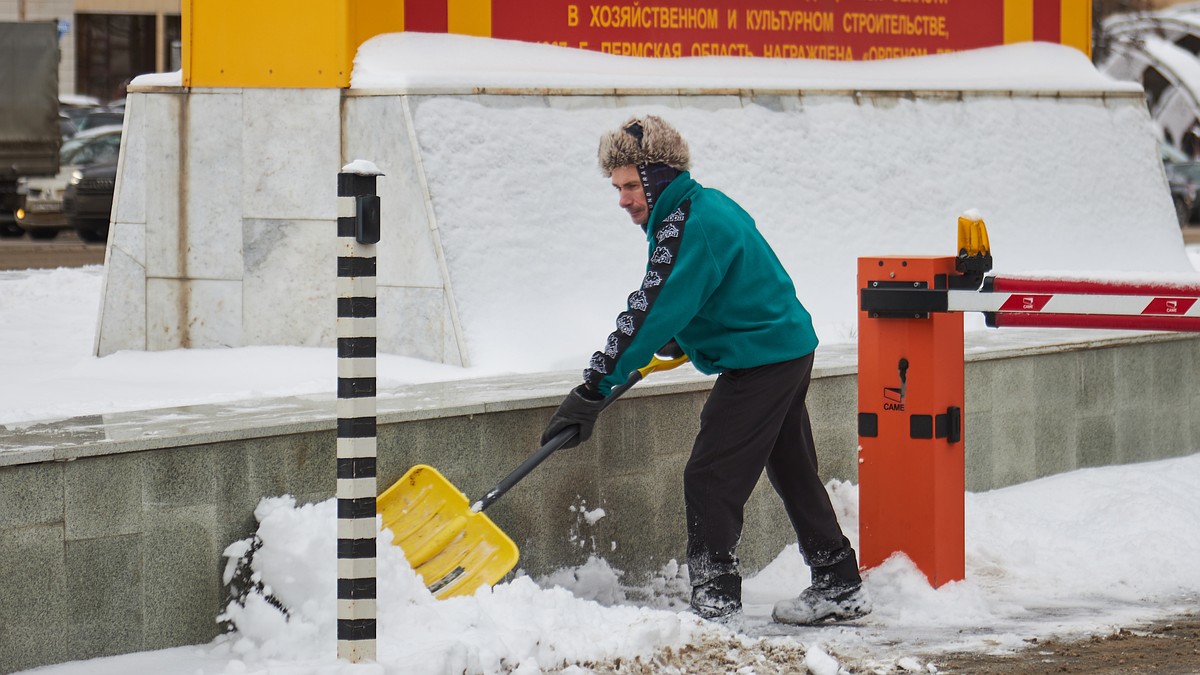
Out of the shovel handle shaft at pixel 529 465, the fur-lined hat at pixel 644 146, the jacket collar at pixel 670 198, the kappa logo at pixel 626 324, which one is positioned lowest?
the shovel handle shaft at pixel 529 465

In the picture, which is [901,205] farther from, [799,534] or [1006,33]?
[799,534]

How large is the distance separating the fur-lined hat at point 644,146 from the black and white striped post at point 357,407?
1.11 m

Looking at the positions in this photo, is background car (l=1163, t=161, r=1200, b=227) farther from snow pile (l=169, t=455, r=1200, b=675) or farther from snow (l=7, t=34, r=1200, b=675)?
snow pile (l=169, t=455, r=1200, b=675)

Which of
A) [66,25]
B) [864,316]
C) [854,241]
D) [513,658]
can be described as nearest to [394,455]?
[513,658]

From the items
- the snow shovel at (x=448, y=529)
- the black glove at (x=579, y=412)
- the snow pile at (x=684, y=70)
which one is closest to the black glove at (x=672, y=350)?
the snow shovel at (x=448, y=529)

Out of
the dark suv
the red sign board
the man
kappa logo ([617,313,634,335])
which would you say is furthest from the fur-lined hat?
the dark suv

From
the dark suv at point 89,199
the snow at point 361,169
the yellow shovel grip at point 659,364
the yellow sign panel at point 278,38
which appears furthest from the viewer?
the dark suv at point 89,199

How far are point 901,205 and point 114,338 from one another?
472 cm

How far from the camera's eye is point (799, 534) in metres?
6.18

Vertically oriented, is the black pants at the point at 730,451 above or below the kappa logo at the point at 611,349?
below

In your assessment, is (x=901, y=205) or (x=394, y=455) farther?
(x=901, y=205)

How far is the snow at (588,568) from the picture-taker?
5184 millimetres

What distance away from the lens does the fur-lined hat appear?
5.62m

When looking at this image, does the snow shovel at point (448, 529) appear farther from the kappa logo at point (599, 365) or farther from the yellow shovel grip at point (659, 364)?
the kappa logo at point (599, 365)
